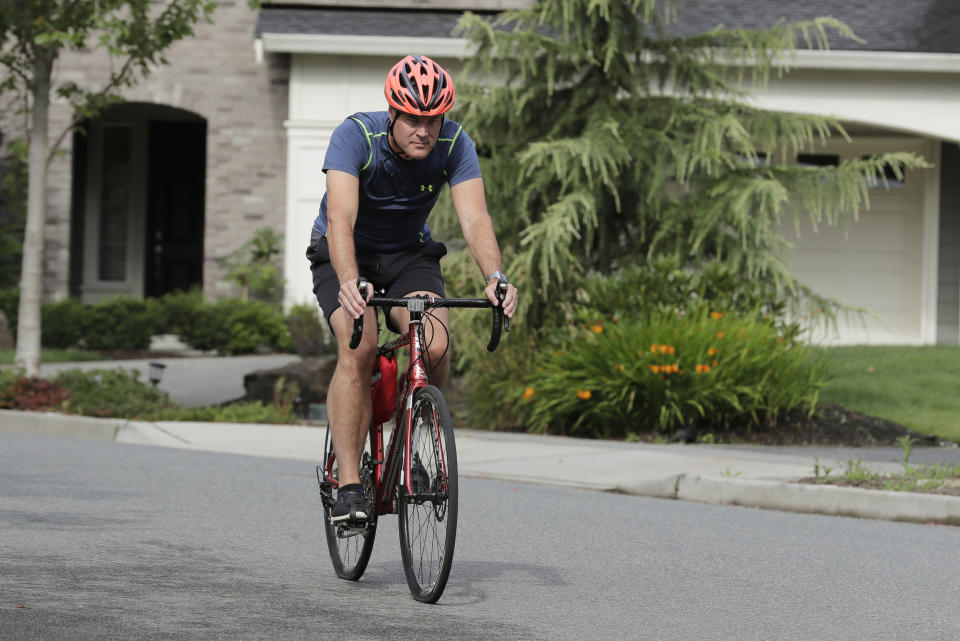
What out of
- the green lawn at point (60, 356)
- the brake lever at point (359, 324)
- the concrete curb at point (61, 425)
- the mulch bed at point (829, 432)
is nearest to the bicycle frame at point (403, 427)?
the brake lever at point (359, 324)

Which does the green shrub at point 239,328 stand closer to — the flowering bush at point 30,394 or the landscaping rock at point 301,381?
the landscaping rock at point 301,381

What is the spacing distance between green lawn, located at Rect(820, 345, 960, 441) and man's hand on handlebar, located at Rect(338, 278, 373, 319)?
8.34 meters

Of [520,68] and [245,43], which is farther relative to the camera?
[245,43]

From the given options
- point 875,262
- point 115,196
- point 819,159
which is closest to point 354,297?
point 875,262

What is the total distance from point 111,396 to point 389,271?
7436mm

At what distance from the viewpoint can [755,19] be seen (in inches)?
778

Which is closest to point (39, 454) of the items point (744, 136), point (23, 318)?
point (23, 318)

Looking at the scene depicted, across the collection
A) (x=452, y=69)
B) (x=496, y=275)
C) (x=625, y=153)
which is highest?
(x=452, y=69)

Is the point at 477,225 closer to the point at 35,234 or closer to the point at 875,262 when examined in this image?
the point at 35,234

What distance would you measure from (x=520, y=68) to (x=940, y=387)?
18.0 feet

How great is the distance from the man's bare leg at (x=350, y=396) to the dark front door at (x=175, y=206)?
67.8ft

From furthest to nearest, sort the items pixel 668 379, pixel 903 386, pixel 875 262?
pixel 875 262
pixel 903 386
pixel 668 379

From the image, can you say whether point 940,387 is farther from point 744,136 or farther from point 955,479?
point 955,479

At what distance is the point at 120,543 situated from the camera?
21.2 feet
